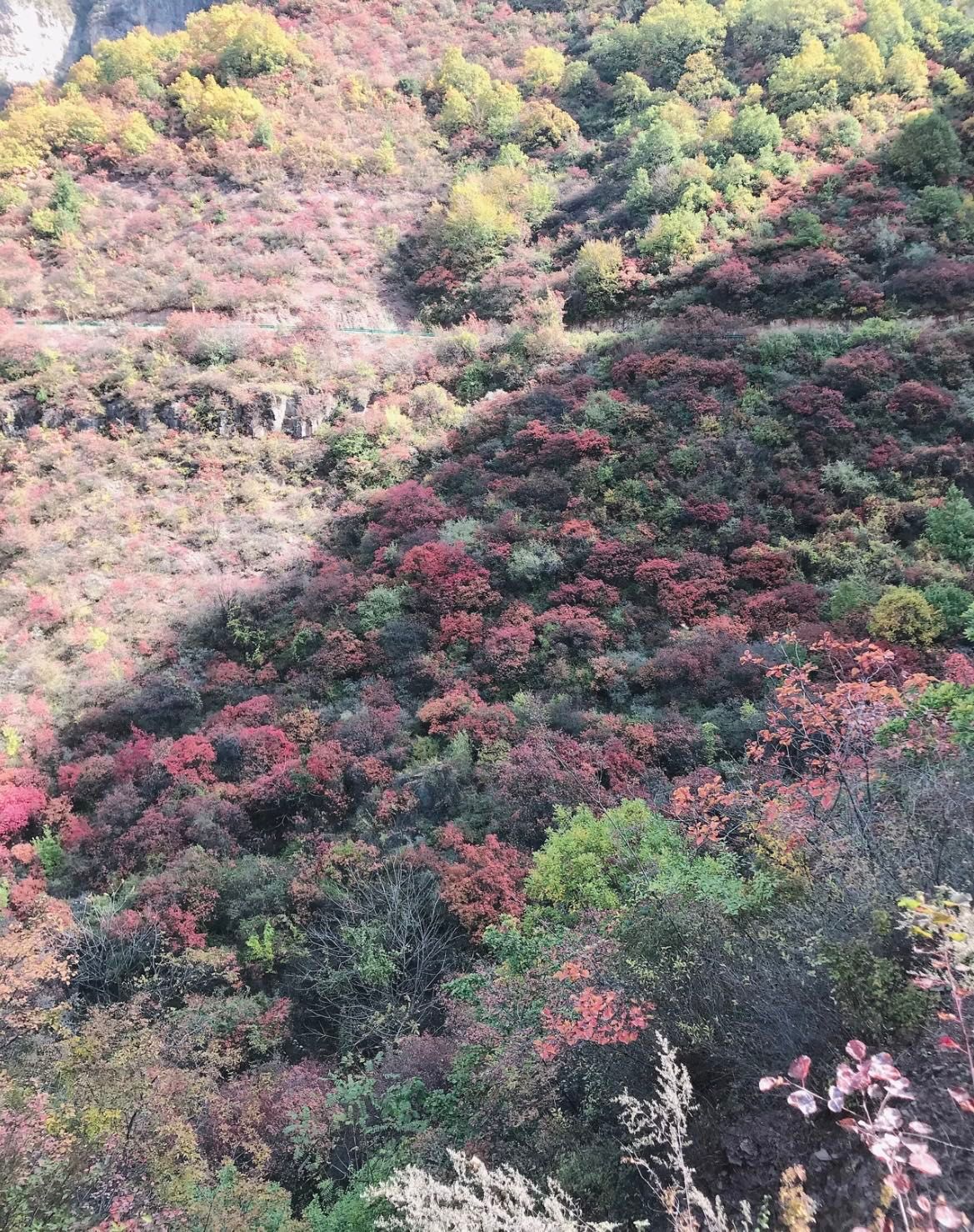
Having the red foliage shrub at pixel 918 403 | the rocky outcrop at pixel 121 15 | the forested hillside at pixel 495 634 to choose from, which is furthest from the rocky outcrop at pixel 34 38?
the red foliage shrub at pixel 918 403

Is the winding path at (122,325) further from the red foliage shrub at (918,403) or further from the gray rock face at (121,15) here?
the gray rock face at (121,15)

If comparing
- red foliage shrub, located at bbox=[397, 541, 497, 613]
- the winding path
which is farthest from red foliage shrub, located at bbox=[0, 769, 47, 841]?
the winding path

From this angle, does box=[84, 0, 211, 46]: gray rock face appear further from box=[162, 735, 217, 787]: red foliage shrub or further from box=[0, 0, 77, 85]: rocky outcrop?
box=[162, 735, 217, 787]: red foliage shrub

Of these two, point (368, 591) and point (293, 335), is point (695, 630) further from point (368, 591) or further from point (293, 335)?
point (293, 335)

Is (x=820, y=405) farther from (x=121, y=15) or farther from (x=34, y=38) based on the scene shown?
(x=121, y=15)

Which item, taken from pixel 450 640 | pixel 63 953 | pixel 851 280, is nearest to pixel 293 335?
pixel 450 640

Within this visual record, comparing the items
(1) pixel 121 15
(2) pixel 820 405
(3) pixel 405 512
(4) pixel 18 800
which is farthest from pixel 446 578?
(1) pixel 121 15
